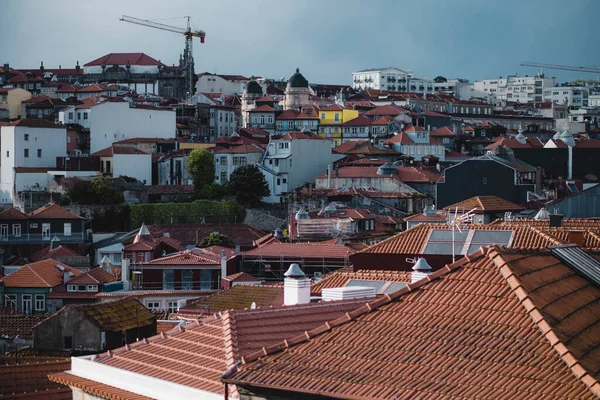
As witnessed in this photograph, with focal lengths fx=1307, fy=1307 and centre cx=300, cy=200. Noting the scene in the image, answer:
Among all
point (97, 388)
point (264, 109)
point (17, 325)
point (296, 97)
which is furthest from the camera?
point (296, 97)

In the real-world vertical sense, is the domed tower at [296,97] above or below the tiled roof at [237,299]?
above

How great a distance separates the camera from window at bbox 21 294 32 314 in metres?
47.3

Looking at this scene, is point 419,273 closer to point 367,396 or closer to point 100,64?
point 367,396

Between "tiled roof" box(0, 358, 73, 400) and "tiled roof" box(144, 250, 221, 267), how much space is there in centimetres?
2412

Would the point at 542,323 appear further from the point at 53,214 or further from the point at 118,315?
the point at 53,214

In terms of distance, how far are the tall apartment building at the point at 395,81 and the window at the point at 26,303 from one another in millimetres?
108947

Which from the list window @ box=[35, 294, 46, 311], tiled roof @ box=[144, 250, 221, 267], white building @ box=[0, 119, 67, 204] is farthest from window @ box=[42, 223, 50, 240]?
window @ box=[35, 294, 46, 311]

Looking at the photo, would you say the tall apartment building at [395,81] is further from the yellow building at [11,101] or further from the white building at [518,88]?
the yellow building at [11,101]

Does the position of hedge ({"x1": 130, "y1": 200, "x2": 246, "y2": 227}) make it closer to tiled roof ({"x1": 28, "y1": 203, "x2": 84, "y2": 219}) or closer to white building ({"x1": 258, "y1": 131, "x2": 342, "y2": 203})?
tiled roof ({"x1": 28, "y1": 203, "x2": 84, "y2": 219})

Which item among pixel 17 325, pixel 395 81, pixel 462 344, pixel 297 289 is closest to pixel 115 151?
pixel 17 325

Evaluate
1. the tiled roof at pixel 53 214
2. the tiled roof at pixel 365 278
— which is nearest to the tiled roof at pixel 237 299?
the tiled roof at pixel 365 278

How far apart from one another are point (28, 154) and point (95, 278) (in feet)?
101

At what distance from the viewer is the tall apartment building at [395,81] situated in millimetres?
155000

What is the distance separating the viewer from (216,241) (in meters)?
60.6
